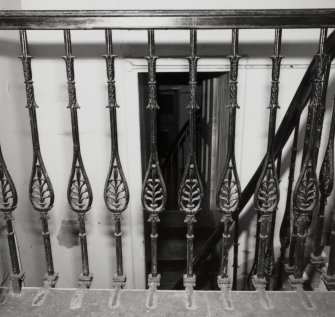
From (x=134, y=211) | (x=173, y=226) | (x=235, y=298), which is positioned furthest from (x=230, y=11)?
(x=173, y=226)

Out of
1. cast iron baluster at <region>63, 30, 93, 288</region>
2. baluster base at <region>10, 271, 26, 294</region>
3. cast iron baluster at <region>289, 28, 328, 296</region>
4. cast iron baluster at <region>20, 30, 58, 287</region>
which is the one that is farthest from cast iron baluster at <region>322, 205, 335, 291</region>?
baluster base at <region>10, 271, 26, 294</region>

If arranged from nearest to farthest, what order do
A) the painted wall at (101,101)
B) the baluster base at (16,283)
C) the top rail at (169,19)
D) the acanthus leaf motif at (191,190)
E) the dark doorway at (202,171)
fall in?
the top rail at (169,19), the acanthus leaf motif at (191,190), the baluster base at (16,283), the painted wall at (101,101), the dark doorway at (202,171)

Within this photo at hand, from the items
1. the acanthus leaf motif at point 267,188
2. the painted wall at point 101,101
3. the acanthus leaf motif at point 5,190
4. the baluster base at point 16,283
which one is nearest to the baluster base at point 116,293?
the baluster base at point 16,283

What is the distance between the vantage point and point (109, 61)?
3.51ft

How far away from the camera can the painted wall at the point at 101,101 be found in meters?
2.65

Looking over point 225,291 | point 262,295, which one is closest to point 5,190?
point 225,291

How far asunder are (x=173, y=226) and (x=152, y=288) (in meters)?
3.62

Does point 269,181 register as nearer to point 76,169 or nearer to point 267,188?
point 267,188

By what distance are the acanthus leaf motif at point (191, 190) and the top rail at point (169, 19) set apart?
0.46 metres

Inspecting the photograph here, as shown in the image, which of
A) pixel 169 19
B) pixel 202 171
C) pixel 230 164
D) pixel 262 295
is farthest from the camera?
pixel 202 171

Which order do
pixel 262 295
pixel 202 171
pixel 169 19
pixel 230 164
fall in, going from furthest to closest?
1. pixel 202 171
2. pixel 262 295
3. pixel 230 164
4. pixel 169 19

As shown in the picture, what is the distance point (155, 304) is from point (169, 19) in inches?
39.8

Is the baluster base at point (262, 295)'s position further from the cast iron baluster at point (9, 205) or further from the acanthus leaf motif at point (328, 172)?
the cast iron baluster at point (9, 205)

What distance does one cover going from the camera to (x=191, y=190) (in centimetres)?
117
